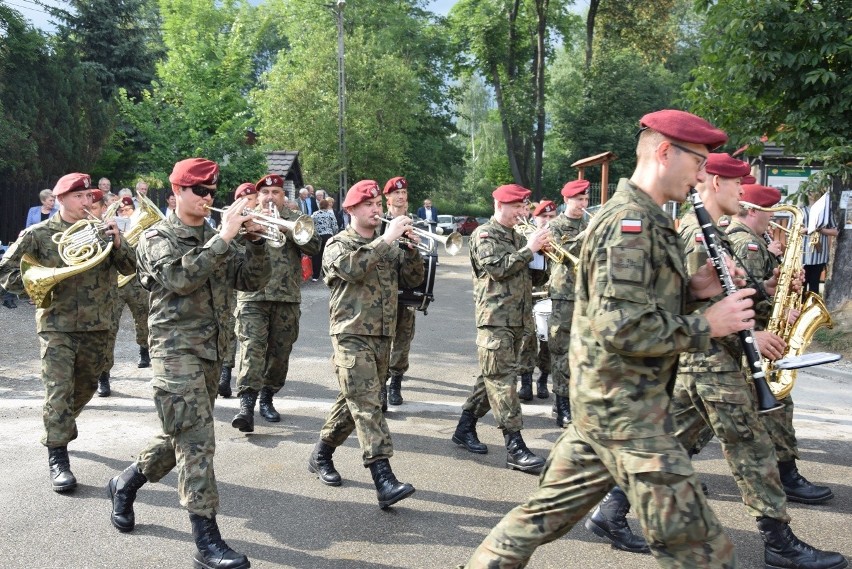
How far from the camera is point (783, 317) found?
5.35m

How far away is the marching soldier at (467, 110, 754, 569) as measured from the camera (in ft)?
10.1

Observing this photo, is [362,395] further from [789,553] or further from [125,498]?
[789,553]

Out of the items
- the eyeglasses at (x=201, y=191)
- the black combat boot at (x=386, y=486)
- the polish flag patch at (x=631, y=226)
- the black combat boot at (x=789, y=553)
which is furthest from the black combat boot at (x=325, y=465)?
the polish flag patch at (x=631, y=226)

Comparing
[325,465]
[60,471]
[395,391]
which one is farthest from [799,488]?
[60,471]

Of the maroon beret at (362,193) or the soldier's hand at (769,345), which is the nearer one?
the soldier's hand at (769,345)

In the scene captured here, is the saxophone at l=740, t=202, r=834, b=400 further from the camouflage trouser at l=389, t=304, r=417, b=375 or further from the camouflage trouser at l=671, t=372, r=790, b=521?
the camouflage trouser at l=389, t=304, r=417, b=375

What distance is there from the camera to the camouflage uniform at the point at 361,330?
5.37 m

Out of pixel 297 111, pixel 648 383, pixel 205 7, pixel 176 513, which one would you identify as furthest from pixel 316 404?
pixel 205 7

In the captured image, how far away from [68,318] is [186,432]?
1864 mm

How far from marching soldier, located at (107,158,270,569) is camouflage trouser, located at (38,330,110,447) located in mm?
932

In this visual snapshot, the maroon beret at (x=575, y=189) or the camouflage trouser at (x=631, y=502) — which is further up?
the maroon beret at (x=575, y=189)

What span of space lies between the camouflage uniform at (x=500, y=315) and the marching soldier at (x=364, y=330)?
85 centimetres

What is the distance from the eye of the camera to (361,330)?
18.3 feet

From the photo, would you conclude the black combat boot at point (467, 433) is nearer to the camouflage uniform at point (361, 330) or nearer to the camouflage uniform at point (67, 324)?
the camouflage uniform at point (361, 330)
